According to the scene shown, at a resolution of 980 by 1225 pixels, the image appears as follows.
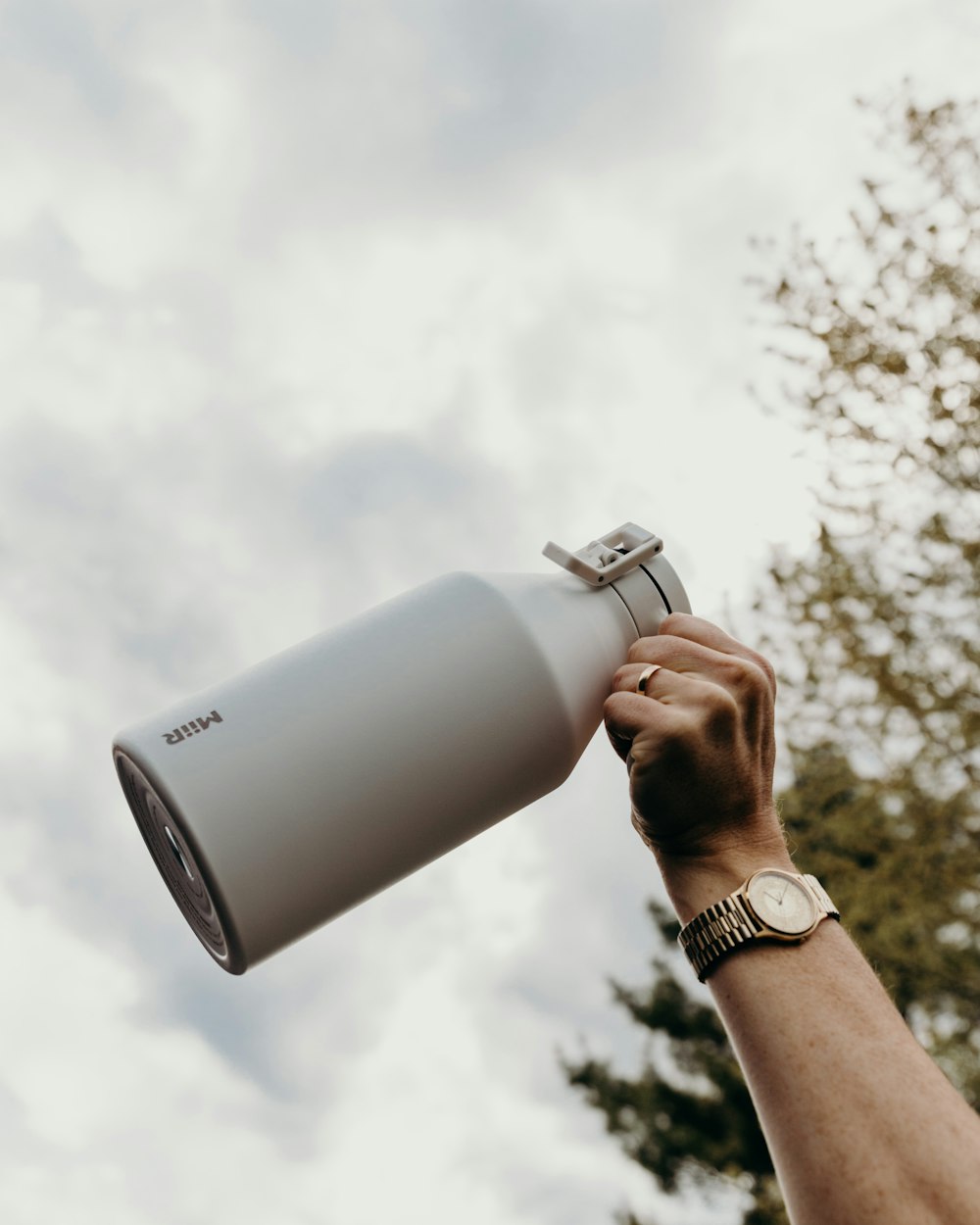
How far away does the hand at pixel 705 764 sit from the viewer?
162 centimetres

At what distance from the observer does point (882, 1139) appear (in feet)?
4.29

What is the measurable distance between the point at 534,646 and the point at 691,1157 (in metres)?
13.1

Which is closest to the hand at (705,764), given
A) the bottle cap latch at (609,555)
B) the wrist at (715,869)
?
the wrist at (715,869)

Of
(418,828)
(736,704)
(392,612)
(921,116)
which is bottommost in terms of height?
(736,704)

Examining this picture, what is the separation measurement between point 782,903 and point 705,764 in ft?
0.73

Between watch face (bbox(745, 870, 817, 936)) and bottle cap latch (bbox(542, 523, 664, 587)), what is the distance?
0.66 meters

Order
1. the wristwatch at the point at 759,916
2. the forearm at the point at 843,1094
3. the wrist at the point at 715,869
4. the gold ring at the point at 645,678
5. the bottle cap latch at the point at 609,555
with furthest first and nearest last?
the bottle cap latch at the point at 609,555
the gold ring at the point at 645,678
the wrist at the point at 715,869
the wristwatch at the point at 759,916
the forearm at the point at 843,1094

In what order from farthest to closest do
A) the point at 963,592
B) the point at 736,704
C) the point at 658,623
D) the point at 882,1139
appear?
the point at 963,592 → the point at 658,623 → the point at 736,704 → the point at 882,1139

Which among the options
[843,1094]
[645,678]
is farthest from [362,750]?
[843,1094]

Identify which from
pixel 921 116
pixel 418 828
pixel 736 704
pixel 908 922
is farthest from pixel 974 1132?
pixel 921 116

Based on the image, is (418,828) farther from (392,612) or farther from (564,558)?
(564,558)

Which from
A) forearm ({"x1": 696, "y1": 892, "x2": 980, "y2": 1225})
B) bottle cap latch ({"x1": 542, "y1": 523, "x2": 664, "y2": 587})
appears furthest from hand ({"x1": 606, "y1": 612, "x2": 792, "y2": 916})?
bottle cap latch ({"x1": 542, "y1": 523, "x2": 664, "y2": 587})

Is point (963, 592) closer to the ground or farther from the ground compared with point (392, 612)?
farther from the ground

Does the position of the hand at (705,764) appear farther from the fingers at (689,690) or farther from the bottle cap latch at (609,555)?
the bottle cap latch at (609,555)
